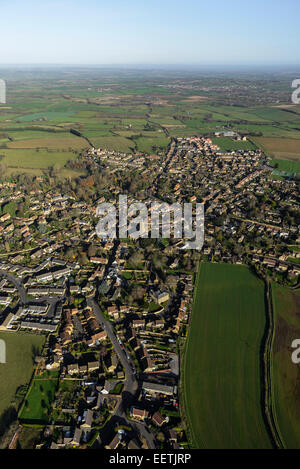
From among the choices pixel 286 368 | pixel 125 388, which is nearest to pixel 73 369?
pixel 125 388

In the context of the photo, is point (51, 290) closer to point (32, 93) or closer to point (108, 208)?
point (108, 208)

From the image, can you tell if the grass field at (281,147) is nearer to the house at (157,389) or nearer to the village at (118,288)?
the village at (118,288)

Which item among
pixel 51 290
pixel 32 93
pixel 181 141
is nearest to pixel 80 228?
pixel 51 290

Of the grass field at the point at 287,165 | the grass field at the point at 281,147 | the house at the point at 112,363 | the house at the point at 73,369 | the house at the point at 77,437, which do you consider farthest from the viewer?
the grass field at the point at 281,147

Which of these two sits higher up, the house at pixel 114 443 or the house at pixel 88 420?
the house at pixel 88 420

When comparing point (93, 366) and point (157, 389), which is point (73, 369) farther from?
point (157, 389)

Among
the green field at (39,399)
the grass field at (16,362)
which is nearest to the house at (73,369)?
the green field at (39,399)

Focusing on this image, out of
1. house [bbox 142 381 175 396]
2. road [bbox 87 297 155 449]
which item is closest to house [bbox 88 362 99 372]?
road [bbox 87 297 155 449]
